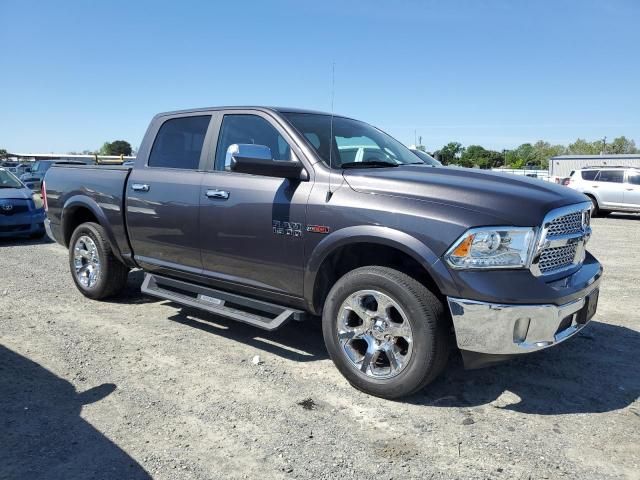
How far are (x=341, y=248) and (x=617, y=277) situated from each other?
532 centimetres

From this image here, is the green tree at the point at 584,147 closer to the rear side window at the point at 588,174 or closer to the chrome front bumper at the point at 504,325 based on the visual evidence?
the rear side window at the point at 588,174

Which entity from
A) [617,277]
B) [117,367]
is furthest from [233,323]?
[617,277]

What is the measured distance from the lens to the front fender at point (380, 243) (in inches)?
124

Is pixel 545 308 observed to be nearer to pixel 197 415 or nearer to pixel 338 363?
pixel 338 363

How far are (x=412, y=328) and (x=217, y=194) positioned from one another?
1.97 meters

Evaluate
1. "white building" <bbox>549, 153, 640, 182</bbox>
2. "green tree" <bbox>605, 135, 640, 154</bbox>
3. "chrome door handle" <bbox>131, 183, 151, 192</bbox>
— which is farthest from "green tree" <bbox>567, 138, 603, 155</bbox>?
"chrome door handle" <bbox>131, 183, 151, 192</bbox>

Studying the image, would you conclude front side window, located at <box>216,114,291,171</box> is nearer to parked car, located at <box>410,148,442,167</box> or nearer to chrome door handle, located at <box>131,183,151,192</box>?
chrome door handle, located at <box>131,183,151,192</box>

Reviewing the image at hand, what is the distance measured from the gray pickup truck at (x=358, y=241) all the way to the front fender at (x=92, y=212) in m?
0.32

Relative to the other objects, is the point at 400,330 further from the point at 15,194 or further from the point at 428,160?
the point at 15,194

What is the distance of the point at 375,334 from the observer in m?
3.49

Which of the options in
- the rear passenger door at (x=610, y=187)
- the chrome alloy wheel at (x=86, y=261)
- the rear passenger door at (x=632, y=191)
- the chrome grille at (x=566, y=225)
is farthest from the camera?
the rear passenger door at (x=610, y=187)

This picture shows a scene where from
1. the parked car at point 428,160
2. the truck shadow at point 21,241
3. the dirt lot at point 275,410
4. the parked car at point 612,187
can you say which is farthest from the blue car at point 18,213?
the parked car at point 612,187

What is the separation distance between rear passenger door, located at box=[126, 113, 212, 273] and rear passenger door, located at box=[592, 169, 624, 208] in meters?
15.5

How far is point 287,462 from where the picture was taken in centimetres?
276
